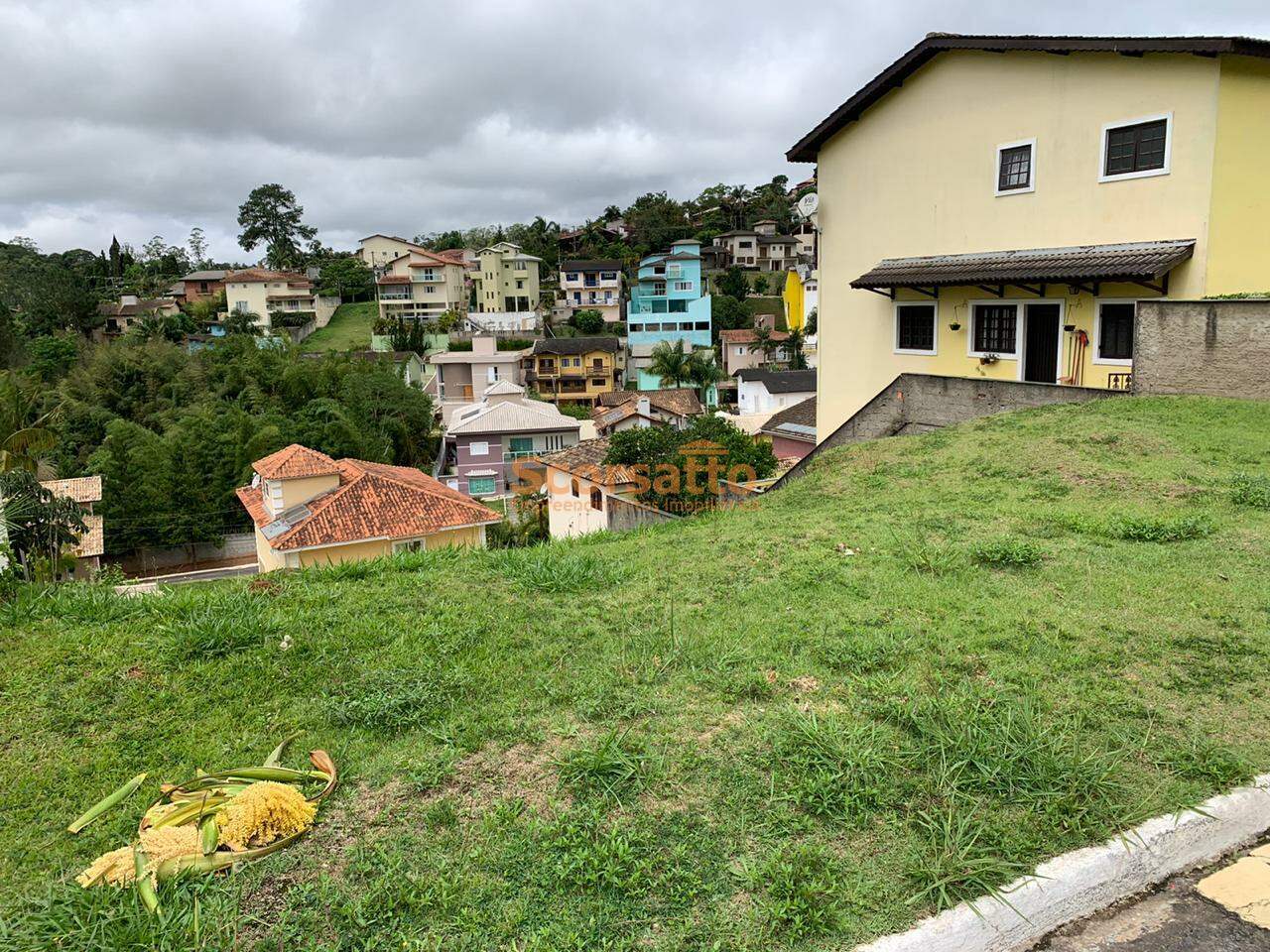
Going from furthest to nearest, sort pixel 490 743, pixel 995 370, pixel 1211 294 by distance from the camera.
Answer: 1. pixel 995 370
2. pixel 1211 294
3. pixel 490 743

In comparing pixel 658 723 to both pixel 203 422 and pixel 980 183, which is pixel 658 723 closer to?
pixel 980 183

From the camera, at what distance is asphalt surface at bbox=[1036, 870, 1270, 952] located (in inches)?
106

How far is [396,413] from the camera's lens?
144ft

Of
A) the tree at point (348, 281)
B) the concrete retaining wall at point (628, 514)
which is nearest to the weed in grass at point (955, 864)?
the concrete retaining wall at point (628, 514)

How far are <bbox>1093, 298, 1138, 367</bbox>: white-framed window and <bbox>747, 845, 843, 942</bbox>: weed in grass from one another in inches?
479

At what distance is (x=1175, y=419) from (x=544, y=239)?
87917mm

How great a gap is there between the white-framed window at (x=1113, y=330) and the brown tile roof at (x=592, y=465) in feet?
30.3

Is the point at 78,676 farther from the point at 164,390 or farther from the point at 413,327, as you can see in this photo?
the point at 413,327

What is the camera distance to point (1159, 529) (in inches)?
248

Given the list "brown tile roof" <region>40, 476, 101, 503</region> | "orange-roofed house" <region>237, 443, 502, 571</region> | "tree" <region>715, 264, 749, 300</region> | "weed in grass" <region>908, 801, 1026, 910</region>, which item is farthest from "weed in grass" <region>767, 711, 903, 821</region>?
"tree" <region>715, 264, 749, 300</region>

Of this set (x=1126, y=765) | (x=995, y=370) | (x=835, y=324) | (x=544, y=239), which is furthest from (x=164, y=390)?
(x=544, y=239)

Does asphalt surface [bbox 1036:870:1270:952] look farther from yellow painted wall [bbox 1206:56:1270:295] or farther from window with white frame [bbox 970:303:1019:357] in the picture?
window with white frame [bbox 970:303:1019:357]

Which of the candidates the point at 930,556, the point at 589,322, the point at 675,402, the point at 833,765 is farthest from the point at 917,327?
the point at 589,322

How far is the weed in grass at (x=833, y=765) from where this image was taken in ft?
10.6
